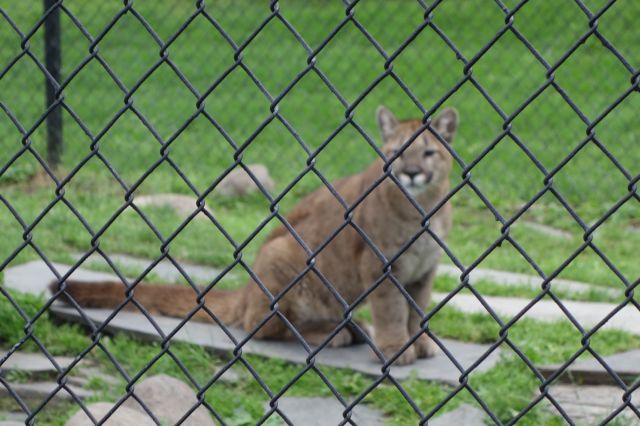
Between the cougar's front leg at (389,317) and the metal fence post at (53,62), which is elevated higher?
the metal fence post at (53,62)

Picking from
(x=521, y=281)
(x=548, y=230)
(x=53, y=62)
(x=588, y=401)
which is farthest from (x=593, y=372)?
(x=53, y=62)

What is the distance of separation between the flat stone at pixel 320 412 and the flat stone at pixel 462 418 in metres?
0.41

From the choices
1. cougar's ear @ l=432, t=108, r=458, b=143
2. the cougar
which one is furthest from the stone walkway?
cougar's ear @ l=432, t=108, r=458, b=143

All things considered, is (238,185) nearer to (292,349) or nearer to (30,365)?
(292,349)

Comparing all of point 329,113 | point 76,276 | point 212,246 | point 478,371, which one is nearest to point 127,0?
point 478,371

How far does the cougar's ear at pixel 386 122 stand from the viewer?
645 cm

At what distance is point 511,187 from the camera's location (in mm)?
9336

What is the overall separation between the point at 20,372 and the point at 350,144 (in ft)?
20.0

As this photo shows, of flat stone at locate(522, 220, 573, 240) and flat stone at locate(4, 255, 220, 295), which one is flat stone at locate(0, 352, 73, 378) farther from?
flat stone at locate(522, 220, 573, 240)

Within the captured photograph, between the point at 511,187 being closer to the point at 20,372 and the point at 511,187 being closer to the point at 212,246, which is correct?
the point at 212,246

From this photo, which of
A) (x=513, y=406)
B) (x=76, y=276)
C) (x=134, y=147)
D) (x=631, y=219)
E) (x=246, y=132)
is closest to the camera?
(x=513, y=406)

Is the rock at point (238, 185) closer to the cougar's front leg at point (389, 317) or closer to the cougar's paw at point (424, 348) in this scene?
the cougar's front leg at point (389, 317)

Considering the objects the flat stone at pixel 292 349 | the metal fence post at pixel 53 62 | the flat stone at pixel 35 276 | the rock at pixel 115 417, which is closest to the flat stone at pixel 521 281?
the flat stone at pixel 292 349

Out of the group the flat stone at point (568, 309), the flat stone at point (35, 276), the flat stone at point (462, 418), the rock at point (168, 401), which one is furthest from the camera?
the flat stone at point (35, 276)
